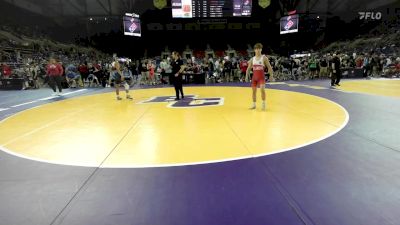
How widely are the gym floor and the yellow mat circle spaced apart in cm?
2

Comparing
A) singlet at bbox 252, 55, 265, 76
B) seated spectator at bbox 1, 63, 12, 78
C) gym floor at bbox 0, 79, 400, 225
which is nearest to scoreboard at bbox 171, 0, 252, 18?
seated spectator at bbox 1, 63, 12, 78

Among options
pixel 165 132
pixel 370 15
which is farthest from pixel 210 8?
pixel 165 132

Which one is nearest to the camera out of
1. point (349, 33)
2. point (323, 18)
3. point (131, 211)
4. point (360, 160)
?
point (131, 211)

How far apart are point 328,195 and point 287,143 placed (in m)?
1.75

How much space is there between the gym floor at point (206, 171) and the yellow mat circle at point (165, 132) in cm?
2

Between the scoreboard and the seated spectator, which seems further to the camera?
the scoreboard

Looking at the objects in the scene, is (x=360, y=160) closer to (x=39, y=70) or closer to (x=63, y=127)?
(x=63, y=127)

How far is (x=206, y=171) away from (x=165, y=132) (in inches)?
85.5

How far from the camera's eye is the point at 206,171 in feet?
11.3

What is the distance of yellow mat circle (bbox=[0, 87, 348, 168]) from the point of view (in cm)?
411

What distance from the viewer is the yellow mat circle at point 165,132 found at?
162 inches

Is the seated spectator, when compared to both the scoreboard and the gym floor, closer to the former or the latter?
the scoreboard

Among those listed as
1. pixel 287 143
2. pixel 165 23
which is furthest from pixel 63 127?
pixel 165 23

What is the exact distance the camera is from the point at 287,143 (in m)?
4.46
